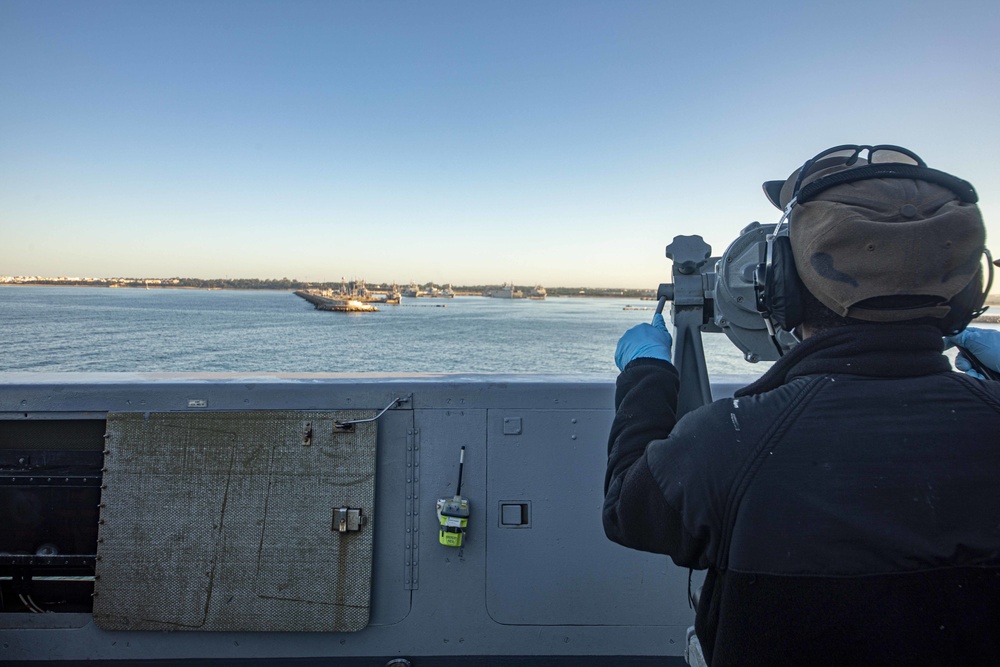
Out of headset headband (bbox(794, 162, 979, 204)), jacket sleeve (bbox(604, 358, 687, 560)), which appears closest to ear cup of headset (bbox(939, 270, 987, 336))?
headset headband (bbox(794, 162, 979, 204))

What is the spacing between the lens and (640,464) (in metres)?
1.16

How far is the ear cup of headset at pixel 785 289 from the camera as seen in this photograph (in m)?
1.22

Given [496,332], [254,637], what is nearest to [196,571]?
[254,637]

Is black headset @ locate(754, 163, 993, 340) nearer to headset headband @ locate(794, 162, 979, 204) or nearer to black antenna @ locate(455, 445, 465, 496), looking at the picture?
headset headband @ locate(794, 162, 979, 204)

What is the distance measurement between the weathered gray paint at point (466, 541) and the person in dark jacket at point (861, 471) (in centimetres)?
165

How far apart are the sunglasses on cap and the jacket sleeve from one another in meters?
0.48

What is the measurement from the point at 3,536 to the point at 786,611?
129 inches

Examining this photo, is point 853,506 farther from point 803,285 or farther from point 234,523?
point 234,523

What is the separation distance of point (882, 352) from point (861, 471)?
Answer: 8.5 inches

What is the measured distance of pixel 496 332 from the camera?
4712 centimetres

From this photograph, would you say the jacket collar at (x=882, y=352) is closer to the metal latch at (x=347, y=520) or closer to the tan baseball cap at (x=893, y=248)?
the tan baseball cap at (x=893, y=248)

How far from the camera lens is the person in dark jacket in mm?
997

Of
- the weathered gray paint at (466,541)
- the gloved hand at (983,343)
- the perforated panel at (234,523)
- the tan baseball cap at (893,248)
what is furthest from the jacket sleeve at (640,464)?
the perforated panel at (234,523)

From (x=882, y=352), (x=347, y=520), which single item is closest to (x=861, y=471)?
(x=882, y=352)
